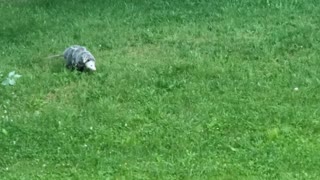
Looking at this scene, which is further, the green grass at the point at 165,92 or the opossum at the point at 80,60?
the opossum at the point at 80,60

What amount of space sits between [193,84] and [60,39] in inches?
75.2

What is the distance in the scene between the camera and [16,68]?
6820 millimetres

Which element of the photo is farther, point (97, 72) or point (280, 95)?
point (97, 72)

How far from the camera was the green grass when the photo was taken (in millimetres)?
4996

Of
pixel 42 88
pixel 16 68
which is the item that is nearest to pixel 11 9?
pixel 16 68

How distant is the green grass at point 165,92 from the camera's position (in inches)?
197

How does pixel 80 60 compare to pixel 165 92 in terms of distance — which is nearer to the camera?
pixel 165 92

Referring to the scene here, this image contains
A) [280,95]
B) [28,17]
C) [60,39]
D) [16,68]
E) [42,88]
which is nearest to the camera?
[280,95]

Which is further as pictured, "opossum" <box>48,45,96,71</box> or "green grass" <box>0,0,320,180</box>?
"opossum" <box>48,45,96,71</box>

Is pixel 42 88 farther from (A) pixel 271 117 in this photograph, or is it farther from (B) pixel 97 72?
(A) pixel 271 117

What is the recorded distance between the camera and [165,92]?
6.06 metres

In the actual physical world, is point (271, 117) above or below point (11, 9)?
above

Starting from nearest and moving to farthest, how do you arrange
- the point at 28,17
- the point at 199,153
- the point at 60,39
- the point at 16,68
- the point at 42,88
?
the point at 199,153
the point at 42,88
the point at 16,68
the point at 60,39
the point at 28,17

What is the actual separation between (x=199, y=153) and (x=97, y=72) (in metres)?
1.79
